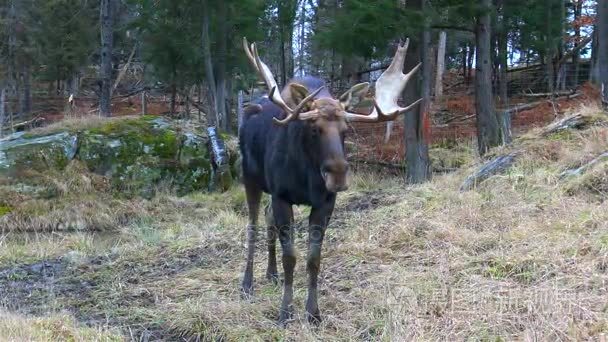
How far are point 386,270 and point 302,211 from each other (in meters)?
4.27

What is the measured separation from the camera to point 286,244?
243 inches

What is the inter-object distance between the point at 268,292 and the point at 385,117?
2.04 meters

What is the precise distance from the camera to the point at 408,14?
1233 cm

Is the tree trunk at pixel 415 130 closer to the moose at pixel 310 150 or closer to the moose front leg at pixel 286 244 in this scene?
the moose at pixel 310 150

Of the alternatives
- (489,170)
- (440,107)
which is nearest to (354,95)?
(489,170)

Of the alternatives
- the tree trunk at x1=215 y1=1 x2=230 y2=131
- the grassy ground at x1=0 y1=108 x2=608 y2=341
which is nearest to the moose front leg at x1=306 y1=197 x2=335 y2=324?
the grassy ground at x1=0 y1=108 x2=608 y2=341

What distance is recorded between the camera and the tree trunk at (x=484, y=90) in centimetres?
1381

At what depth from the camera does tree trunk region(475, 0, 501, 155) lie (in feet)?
45.3

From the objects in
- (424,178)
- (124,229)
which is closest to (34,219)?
(124,229)

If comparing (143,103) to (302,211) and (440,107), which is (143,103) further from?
(302,211)

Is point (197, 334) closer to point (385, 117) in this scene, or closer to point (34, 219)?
point (385, 117)

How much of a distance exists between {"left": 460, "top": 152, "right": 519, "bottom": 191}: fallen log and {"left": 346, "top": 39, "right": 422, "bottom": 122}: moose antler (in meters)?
3.74

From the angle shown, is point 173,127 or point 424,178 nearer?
point 424,178

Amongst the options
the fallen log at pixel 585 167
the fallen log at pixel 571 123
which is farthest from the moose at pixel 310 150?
the fallen log at pixel 571 123
